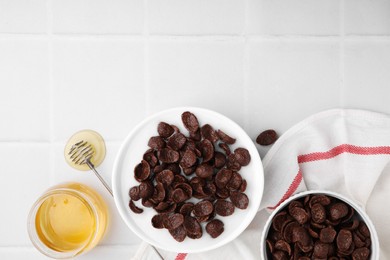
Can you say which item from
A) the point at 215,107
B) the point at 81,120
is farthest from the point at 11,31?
the point at 215,107

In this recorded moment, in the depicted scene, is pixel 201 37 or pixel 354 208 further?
pixel 201 37

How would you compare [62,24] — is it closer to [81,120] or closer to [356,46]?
[81,120]

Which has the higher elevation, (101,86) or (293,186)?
(101,86)

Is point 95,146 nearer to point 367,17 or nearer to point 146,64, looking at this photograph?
point 146,64

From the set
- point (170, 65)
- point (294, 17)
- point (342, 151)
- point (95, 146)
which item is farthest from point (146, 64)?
point (342, 151)

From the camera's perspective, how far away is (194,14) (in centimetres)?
93

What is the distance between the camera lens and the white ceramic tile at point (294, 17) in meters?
0.92

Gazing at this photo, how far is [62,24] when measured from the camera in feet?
3.06

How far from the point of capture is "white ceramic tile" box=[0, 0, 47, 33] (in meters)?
0.93

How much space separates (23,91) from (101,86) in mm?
143

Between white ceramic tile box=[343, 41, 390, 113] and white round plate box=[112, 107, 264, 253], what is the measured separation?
0.76 feet

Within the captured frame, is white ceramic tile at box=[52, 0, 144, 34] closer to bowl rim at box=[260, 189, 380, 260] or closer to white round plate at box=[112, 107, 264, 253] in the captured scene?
white round plate at box=[112, 107, 264, 253]

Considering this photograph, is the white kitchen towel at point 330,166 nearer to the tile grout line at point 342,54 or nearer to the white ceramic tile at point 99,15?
the tile grout line at point 342,54

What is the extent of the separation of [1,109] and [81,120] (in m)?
0.15
